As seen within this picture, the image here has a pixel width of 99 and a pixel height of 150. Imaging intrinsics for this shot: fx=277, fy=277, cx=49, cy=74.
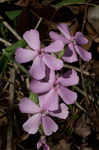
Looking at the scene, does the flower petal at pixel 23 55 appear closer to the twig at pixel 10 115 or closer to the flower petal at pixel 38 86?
the flower petal at pixel 38 86

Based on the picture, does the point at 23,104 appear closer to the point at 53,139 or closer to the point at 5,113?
the point at 5,113

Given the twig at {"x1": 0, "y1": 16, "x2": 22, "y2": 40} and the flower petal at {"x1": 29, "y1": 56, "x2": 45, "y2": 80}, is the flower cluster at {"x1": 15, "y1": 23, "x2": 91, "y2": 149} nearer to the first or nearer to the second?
the flower petal at {"x1": 29, "y1": 56, "x2": 45, "y2": 80}

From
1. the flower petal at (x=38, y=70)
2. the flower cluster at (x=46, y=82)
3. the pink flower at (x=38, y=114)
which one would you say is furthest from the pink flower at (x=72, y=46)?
the pink flower at (x=38, y=114)

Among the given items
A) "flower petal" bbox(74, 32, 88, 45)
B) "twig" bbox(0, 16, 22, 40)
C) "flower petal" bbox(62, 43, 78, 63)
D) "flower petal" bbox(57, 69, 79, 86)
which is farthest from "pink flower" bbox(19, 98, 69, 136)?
"twig" bbox(0, 16, 22, 40)

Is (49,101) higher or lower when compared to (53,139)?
higher

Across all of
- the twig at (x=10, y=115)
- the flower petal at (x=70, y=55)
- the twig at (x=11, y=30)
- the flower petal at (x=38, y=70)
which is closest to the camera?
the flower petal at (x=38, y=70)

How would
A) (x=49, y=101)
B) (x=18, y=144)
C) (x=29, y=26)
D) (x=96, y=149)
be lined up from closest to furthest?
1. (x=49, y=101)
2. (x=18, y=144)
3. (x=96, y=149)
4. (x=29, y=26)

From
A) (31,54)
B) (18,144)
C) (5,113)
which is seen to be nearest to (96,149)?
(18,144)
